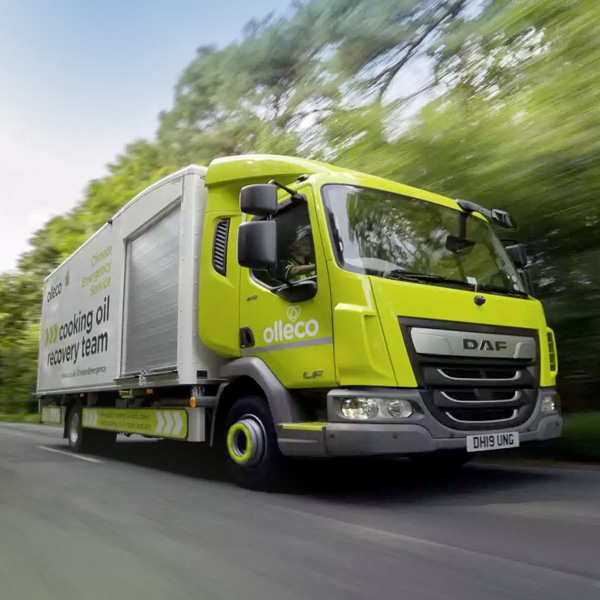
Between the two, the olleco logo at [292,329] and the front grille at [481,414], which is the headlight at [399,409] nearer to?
the front grille at [481,414]

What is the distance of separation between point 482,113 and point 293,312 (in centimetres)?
427

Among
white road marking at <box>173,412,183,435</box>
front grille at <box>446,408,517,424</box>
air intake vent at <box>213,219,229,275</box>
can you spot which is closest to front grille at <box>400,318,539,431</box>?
front grille at <box>446,408,517,424</box>

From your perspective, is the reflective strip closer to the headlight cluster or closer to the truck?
the truck

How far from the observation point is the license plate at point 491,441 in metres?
5.19

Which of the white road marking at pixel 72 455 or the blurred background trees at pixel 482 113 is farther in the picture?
the white road marking at pixel 72 455

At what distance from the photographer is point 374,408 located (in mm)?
4957

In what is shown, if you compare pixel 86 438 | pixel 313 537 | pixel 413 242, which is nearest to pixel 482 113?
pixel 413 242

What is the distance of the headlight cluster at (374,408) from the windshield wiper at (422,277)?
37.8 inches

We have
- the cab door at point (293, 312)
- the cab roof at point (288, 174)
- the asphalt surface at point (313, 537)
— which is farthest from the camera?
the cab roof at point (288, 174)

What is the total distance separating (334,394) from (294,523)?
0.97m

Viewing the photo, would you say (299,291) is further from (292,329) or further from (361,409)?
(361,409)

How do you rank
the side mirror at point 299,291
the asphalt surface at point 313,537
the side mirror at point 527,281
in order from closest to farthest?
the asphalt surface at point 313,537 → the side mirror at point 299,291 → the side mirror at point 527,281

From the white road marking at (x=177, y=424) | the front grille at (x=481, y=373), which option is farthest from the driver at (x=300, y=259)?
the white road marking at (x=177, y=424)

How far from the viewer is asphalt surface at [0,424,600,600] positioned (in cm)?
321
